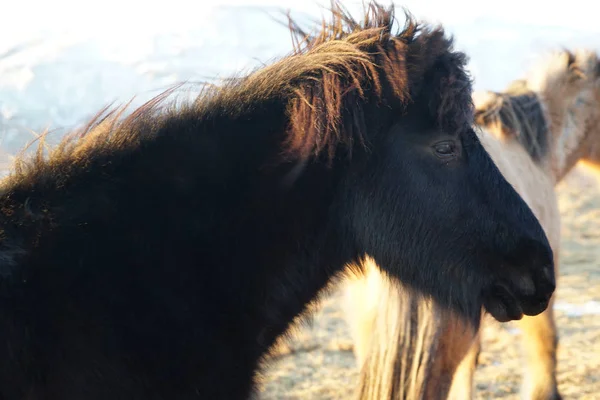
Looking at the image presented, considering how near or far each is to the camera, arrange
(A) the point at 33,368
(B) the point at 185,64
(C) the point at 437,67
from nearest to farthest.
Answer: (A) the point at 33,368
(C) the point at 437,67
(B) the point at 185,64

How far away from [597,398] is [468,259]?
325 centimetres

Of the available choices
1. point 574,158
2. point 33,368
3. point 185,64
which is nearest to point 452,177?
point 33,368

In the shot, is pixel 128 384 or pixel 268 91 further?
pixel 268 91

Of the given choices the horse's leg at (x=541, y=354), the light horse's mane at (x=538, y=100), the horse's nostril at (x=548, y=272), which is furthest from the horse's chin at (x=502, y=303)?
the horse's leg at (x=541, y=354)

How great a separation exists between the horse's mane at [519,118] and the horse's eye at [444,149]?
1.86 metres

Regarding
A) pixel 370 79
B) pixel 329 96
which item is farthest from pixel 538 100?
pixel 329 96

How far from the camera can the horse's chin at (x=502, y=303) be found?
2279 millimetres

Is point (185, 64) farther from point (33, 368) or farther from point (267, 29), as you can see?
point (33, 368)

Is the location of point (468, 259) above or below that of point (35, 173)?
below

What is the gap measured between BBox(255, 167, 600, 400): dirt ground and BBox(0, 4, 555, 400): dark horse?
1707 millimetres

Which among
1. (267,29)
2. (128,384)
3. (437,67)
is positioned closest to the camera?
(128,384)

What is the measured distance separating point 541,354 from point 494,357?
1397 mm

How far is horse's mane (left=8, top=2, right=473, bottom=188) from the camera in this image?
6.72ft

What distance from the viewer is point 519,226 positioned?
220cm
